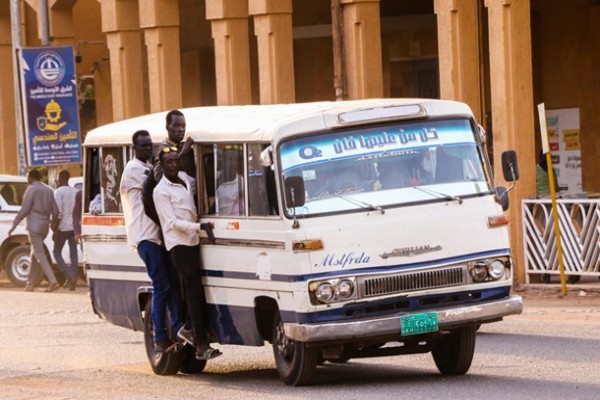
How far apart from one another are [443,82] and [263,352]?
29.1 ft

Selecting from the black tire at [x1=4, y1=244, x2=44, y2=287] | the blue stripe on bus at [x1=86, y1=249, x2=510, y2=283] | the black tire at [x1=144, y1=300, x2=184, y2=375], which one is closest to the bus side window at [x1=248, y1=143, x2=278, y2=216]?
the blue stripe on bus at [x1=86, y1=249, x2=510, y2=283]

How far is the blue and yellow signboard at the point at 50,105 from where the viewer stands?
105 ft

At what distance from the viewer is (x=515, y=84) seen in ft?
74.0

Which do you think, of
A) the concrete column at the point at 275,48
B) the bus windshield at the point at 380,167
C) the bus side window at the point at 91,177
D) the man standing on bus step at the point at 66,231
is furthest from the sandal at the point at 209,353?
the concrete column at the point at 275,48

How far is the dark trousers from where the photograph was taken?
13.7m

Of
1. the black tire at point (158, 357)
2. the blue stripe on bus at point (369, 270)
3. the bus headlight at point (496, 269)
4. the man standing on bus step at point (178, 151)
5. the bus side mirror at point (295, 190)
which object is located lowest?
the black tire at point (158, 357)

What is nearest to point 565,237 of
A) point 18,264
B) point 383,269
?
point 383,269

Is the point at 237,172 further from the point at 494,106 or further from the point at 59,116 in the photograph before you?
the point at 59,116

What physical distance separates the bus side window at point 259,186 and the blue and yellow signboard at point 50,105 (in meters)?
19.2

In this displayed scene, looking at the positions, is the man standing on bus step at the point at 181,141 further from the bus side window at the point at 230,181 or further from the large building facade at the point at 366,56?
the large building facade at the point at 366,56

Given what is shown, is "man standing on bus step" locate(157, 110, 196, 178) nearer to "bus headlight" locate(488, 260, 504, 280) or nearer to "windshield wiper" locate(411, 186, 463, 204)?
"windshield wiper" locate(411, 186, 463, 204)

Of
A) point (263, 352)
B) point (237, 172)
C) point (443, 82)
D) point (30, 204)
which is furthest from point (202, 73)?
point (237, 172)

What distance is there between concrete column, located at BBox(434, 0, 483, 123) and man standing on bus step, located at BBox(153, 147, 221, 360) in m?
10.8

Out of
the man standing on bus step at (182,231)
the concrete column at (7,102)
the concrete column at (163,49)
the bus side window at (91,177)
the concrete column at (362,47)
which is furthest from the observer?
the concrete column at (7,102)
